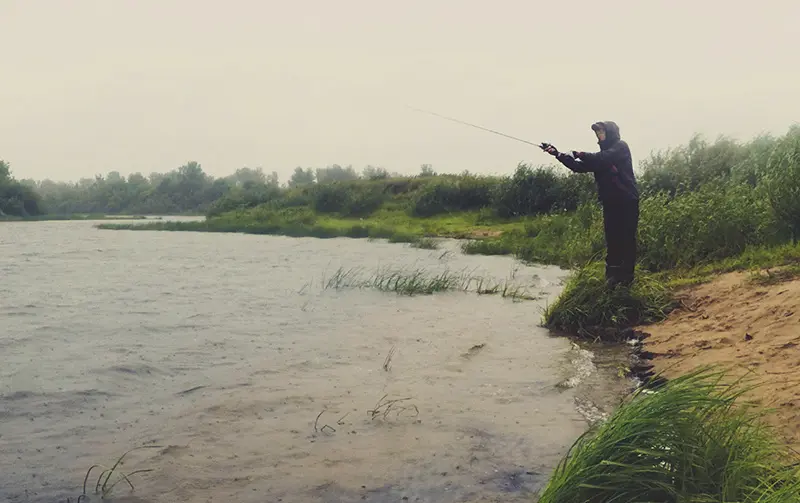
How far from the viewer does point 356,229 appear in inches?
1507

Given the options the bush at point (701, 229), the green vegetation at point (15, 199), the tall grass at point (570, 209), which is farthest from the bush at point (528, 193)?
the green vegetation at point (15, 199)

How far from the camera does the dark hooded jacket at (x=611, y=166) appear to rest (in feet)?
32.8

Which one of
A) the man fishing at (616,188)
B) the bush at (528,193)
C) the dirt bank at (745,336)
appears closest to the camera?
the dirt bank at (745,336)

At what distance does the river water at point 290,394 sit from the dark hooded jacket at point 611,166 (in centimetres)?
256

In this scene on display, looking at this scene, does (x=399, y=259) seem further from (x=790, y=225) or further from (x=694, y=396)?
(x=694, y=396)

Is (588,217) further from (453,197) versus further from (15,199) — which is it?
(15,199)

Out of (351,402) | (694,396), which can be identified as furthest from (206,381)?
(694,396)

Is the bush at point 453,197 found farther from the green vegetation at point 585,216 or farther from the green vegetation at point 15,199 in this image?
the green vegetation at point 15,199

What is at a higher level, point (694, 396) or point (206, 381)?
point (694, 396)

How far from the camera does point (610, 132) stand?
10.3 m

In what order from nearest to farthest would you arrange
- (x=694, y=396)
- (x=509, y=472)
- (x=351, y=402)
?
(x=694, y=396), (x=509, y=472), (x=351, y=402)

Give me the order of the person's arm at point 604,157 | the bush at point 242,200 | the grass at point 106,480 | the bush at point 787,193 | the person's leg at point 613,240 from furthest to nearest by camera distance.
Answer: the bush at point 242,200 < the bush at point 787,193 < the person's leg at point 613,240 < the person's arm at point 604,157 < the grass at point 106,480

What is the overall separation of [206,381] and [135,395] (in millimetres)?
890

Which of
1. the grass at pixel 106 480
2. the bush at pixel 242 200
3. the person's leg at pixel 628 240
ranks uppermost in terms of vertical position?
the bush at pixel 242 200
